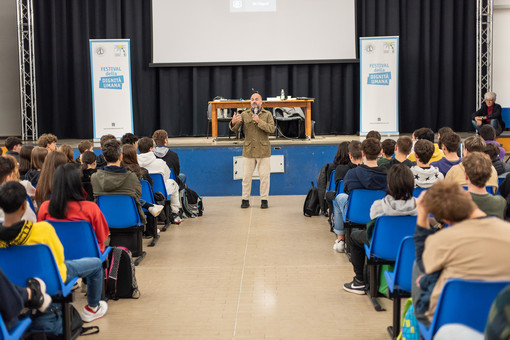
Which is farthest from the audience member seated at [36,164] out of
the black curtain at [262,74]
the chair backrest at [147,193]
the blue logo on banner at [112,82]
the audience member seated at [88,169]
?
the black curtain at [262,74]

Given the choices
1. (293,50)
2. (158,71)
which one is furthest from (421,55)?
(158,71)

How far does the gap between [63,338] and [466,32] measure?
36.4 ft

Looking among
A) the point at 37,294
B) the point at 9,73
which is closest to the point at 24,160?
the point at 37,294

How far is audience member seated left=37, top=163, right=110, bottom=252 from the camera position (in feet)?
11.1

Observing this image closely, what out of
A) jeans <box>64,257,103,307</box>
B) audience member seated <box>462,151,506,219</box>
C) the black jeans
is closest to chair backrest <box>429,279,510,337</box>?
audience member seated <box>462,151,506,219</box>

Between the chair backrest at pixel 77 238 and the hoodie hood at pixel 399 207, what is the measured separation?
5.88 ft

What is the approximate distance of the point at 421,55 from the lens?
12.0 metres

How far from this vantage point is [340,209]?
493 centimetres

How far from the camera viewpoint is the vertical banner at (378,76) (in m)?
9.63

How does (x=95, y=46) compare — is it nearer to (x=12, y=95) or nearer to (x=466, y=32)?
(x=12, y=95)

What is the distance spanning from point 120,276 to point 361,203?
188 centimetres

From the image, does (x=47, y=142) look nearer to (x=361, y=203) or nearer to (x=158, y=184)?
(x=158, y=184)

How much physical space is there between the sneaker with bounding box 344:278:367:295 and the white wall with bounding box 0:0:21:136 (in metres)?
10.0

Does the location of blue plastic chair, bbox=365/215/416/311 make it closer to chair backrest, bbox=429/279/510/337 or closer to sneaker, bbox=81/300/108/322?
chair backrest, bbox=429/279/510/337
